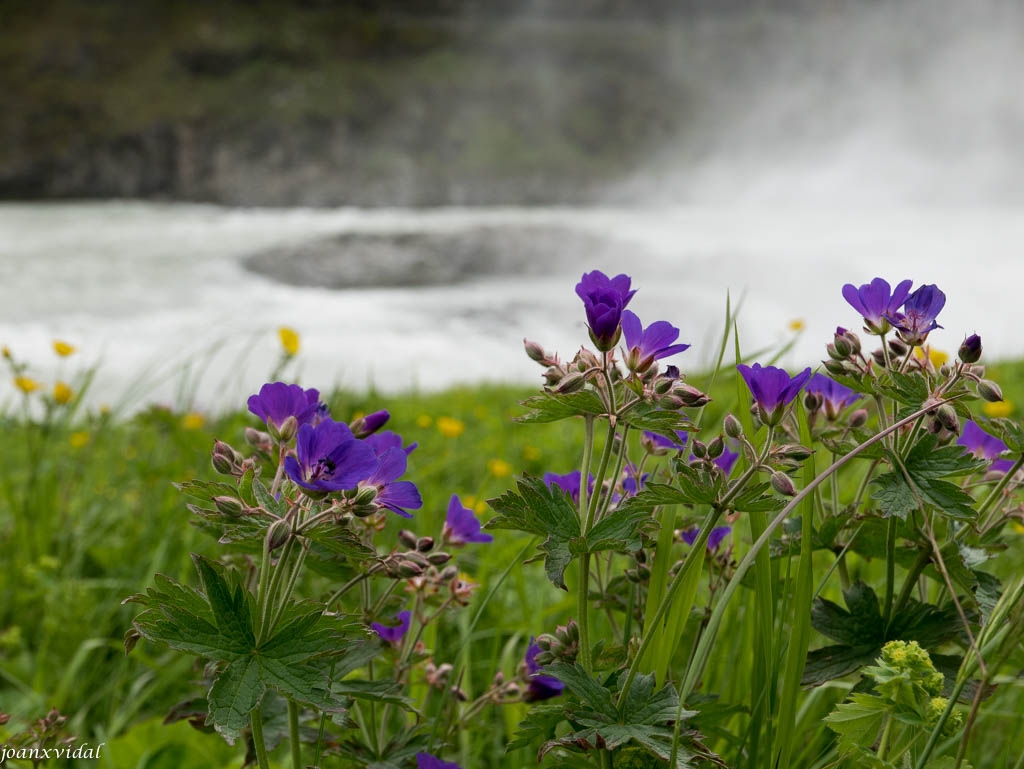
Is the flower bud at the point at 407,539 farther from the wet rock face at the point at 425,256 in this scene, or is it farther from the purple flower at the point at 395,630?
the wet rock face at the point at 425,256

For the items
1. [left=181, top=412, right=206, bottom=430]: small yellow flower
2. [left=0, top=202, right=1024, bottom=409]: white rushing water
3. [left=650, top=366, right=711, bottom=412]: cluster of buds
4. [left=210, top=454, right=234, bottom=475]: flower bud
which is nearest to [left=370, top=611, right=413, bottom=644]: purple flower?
[left=210, top=454, right=234, bottom=475]: flower bud

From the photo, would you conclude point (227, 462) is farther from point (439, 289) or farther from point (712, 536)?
point (439, 289)

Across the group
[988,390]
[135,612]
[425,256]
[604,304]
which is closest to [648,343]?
[604,304]

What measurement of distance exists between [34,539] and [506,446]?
1775 mm

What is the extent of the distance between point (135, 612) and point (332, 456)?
131 cm

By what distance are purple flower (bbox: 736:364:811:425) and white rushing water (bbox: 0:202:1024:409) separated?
171 inches

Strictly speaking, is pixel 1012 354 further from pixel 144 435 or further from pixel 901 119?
pixel 901 119

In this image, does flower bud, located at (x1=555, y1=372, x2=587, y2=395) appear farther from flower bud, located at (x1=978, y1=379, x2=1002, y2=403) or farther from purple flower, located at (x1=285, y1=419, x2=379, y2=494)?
flower bud, located at (x1=978, y1=379, x2=1002, y2=403)

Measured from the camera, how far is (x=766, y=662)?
2.64 feet

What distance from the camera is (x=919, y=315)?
717mm

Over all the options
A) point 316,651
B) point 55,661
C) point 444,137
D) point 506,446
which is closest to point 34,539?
point 55,661

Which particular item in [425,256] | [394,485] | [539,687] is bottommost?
[539,687]

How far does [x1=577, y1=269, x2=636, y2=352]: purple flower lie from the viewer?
0.64 metres

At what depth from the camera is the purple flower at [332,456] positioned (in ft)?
1.91
